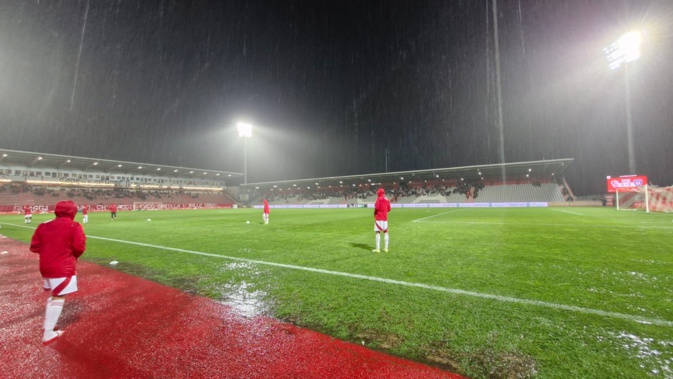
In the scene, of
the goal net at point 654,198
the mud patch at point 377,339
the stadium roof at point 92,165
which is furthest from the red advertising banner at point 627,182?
the stadium roof at point 92,165

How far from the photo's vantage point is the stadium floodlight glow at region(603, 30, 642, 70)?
86.9 feet

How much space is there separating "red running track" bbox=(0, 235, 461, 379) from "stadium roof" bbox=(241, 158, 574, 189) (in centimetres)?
4768

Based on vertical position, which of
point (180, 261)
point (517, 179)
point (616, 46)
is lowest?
point (180, 261)

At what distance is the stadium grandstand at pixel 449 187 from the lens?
4494cm

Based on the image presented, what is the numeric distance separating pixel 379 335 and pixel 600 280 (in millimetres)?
4432

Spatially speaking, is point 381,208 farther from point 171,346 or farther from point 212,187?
point 212,187

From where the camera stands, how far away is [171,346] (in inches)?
112

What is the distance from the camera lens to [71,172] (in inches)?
1967

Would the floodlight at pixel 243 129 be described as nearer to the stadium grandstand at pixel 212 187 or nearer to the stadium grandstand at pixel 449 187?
the stadium grandstand at pixel 449 187

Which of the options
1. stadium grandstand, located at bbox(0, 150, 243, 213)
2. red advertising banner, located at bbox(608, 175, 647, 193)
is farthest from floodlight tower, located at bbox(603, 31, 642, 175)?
stadium grandstand, located at bbox(0, 150, 243, 213)

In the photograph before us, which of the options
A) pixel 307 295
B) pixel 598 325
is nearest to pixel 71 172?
pixel 307 295

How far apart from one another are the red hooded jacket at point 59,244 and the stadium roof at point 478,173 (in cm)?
4869

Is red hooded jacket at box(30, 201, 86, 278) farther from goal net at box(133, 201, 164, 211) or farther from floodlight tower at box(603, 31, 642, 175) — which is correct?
goal net at box(133, 201, 164, 211)

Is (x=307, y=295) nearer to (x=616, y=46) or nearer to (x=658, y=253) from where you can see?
(x=658, y=253)
